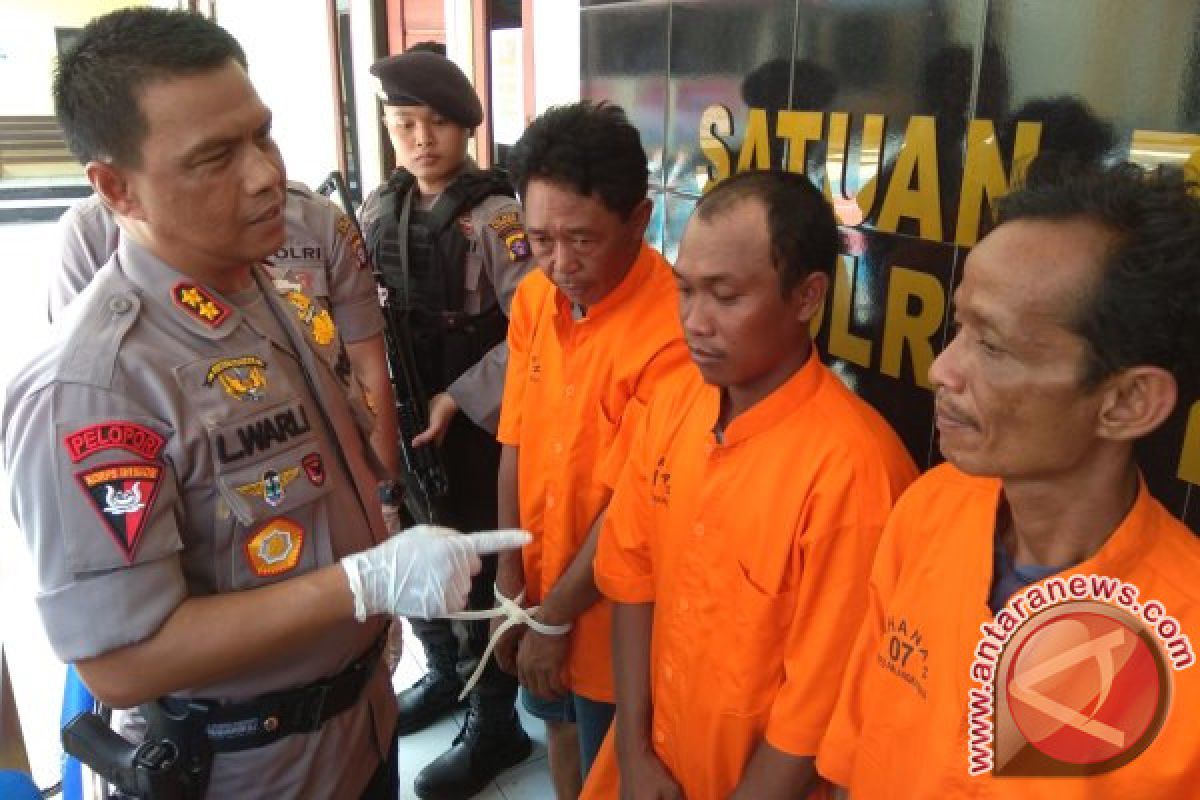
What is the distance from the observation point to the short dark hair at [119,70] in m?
1.05

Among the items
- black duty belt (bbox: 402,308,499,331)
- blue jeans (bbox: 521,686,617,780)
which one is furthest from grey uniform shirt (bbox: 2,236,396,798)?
black duty belt (bbox: 402,308,499,331)

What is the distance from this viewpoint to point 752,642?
3.94ft

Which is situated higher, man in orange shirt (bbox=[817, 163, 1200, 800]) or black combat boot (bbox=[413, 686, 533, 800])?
man in orange shirt (bbox=[817, 163, 1200, 800])

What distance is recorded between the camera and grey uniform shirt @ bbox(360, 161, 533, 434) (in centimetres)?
226

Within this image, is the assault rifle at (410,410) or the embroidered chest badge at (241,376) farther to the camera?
the assault rifle at (410,410)

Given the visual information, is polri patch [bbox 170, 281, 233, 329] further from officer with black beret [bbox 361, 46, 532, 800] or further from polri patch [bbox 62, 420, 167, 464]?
officer with black beret [bbox 361, 46, 532, 800]

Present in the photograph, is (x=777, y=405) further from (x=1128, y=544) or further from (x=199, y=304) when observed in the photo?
(x=199, y=304)

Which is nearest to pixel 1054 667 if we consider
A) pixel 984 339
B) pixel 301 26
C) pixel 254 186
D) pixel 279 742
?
pixel 984 339

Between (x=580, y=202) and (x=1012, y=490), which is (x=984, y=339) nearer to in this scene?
(x=1012, y=490)

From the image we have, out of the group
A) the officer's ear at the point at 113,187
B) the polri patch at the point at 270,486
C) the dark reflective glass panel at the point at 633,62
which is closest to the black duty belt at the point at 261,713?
the polri patch at the point at 270,486

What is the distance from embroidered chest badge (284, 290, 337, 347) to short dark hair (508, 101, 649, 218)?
1.46ft

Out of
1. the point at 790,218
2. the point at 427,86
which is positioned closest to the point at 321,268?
the point at 427,86

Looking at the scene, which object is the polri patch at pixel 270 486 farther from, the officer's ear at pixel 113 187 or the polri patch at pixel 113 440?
the officer's ear at pixel 113 187

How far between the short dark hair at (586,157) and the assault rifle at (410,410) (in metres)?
0.91
